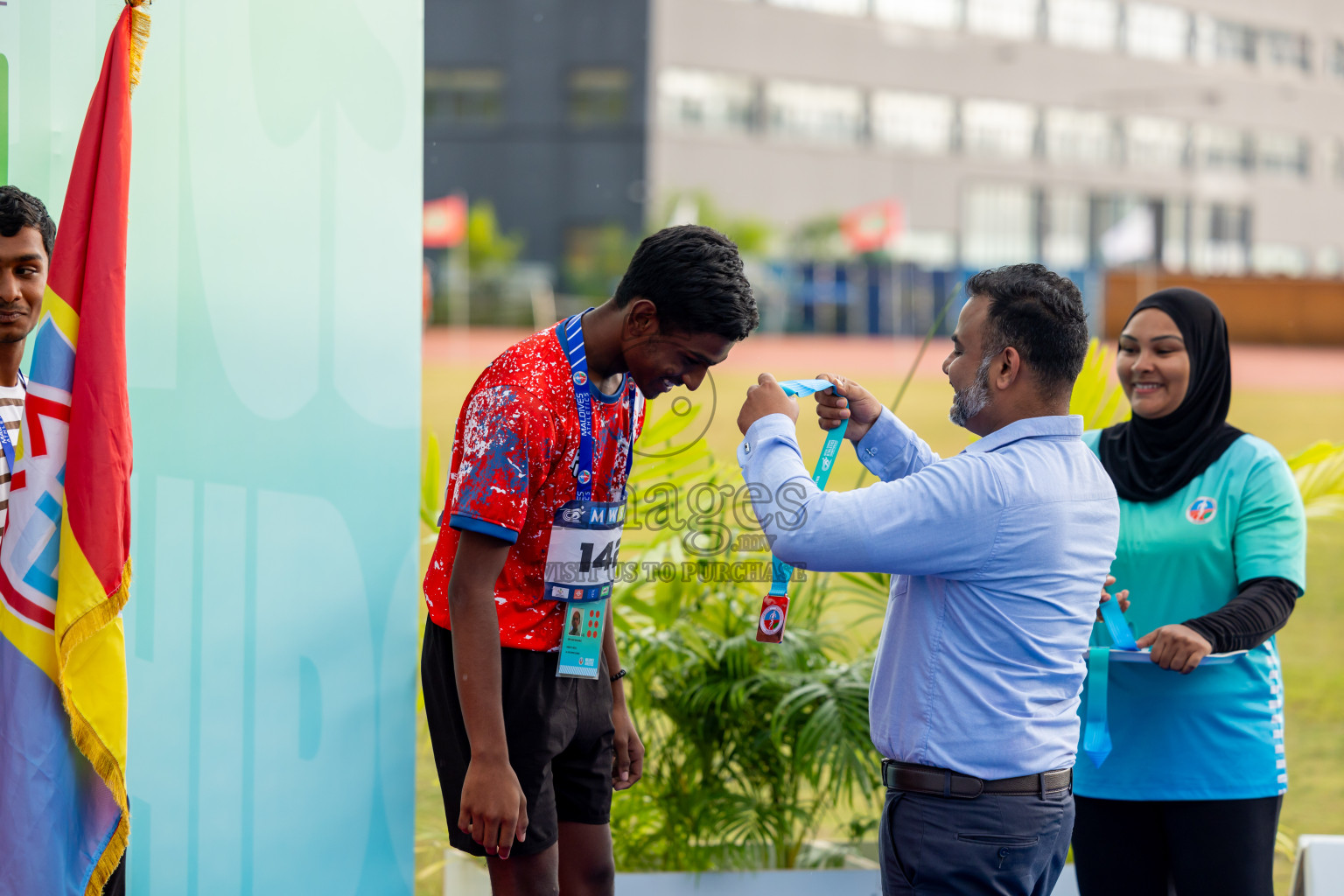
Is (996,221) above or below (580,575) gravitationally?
above

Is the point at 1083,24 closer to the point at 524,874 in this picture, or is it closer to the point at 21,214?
the point at 21,214

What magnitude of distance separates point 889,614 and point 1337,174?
4381 centimetres

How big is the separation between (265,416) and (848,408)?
1.26 meters

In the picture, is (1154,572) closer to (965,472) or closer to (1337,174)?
(965,472)

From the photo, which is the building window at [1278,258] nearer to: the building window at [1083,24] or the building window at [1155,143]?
the building window at [1155,143]

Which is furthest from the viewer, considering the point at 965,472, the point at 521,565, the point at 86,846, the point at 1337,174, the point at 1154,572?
the point at 1337,174

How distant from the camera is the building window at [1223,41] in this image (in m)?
36.6

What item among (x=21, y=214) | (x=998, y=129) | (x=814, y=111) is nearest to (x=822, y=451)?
(x=21, y=214)

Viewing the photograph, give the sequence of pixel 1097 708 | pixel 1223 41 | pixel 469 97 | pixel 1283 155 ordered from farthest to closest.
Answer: pixel 1283 155 → pixel 1223 41 → pixel 469 97 → pixel 1097 708

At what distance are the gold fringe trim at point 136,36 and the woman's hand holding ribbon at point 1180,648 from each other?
2.19 meters

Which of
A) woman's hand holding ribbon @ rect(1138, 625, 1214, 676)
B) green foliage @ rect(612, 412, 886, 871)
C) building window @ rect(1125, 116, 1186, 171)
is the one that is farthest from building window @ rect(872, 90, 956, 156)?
woman's hand holding ribbon @ rect(1138, 625, 1214, 676)

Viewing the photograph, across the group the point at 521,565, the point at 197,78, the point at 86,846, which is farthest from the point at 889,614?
the point at 197,78

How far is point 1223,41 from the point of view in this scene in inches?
1454

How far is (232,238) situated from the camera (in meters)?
2.54
